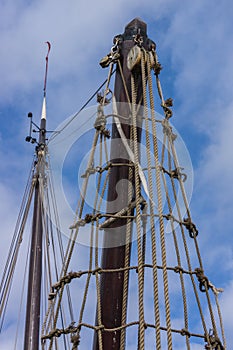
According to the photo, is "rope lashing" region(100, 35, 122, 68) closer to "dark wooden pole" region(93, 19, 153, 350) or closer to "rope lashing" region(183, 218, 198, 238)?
"dark wooden pole" region(93, 19, 153, 350)

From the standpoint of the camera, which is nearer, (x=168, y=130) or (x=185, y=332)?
(x=185, y=332)

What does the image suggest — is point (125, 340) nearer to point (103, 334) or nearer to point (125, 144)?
point (103, 334)

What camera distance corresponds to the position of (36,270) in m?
12.3

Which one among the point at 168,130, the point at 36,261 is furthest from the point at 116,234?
the point at 36,261

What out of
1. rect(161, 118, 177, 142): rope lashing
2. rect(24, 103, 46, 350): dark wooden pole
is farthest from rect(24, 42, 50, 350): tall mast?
rect(161, 118, 177, 142): rope lashing

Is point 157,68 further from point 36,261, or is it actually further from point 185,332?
point 36,261

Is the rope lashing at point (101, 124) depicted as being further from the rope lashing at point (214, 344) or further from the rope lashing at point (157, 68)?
the rope lashing at point (214, 344)

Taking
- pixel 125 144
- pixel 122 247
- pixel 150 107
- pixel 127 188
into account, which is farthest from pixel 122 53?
pixel 122 247

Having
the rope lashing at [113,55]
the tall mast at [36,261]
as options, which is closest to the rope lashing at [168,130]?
the rope lashing at [113,55]

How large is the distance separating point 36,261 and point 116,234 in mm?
8209

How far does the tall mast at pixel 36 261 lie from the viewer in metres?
11.2

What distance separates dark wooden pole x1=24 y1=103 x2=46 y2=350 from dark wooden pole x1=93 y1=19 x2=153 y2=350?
6.95m

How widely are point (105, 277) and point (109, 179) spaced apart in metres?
0.91

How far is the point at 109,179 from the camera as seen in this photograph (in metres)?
4.93
